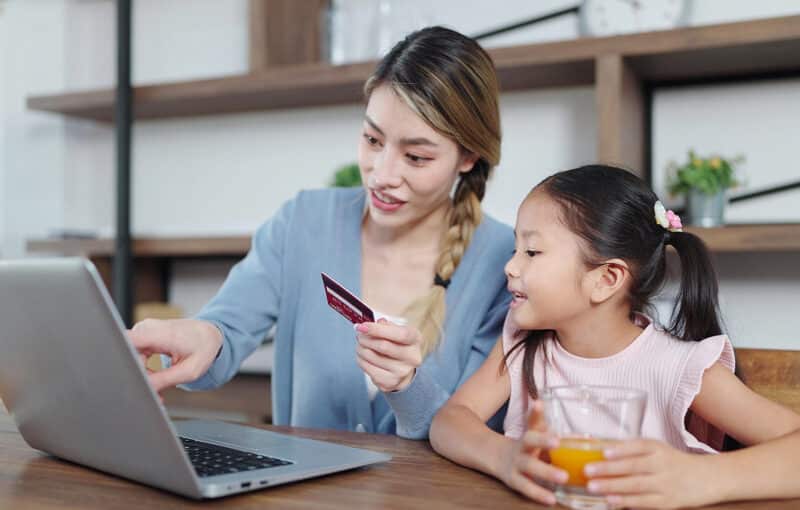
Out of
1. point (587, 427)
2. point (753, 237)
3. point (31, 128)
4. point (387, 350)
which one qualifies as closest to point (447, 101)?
point (387, 350)

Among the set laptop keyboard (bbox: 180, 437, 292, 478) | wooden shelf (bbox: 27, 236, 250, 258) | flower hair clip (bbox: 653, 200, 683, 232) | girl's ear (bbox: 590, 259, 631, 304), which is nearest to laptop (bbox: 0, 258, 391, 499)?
laptop keyboard (bbox: 180, 437, 292, 478)

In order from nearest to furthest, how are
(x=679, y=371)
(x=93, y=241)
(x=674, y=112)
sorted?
(x=679, y=371) → (x=674, y=112) → (x=93, y=241)

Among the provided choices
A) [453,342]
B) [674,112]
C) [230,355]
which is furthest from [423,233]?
[674,112]

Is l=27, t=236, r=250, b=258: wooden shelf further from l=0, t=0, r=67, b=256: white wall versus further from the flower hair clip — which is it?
the flower hair clip

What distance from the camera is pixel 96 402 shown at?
839 mm

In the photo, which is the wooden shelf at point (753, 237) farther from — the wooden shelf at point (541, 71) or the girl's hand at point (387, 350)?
the girl's hand at point (387, 350)

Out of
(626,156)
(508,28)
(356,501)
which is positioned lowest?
(356,501)

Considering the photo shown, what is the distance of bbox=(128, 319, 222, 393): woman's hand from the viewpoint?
3.78ft

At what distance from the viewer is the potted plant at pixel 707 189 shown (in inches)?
78.5

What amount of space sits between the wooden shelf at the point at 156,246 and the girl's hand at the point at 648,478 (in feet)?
5.84

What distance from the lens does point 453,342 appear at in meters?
1.48

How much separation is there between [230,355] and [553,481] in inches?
29.0

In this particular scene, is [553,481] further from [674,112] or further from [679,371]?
[674,112]

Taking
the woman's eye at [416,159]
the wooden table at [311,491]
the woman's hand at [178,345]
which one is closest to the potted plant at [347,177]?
the woman's eye at [416,159]
